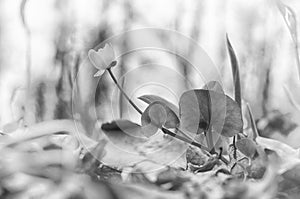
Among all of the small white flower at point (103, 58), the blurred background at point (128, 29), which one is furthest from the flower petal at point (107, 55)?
the blurred background at point (128, 29)

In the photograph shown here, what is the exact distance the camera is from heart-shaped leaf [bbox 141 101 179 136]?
22cm

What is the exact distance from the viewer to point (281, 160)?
18cm

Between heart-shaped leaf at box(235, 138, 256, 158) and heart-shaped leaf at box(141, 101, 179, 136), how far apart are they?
0.12 feet

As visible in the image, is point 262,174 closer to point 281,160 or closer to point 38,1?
point 281,160

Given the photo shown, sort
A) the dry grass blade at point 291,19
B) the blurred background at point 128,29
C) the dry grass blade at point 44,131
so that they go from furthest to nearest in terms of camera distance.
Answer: the blurred background at point 128,29, the dry grass blade at point 291,19, the dry grass blade at point 44,131

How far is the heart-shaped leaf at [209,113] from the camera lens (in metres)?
0.21

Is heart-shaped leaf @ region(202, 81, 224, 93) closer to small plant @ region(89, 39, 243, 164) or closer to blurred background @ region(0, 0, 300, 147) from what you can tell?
small plant @ region(89, 39, 243, 164)

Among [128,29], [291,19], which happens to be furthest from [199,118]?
[128,29]

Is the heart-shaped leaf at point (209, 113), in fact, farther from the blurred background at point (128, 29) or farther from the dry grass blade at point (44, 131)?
the blurred background at point (128, 29)

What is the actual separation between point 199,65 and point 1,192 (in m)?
0.16

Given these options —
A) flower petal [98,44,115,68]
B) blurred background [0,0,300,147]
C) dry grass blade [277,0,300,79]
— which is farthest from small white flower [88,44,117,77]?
blurred background [0,0,300,147]

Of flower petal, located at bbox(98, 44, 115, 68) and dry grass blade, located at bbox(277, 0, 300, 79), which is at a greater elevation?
dry grass blade, located at bbox(277, 0, 300, 79)

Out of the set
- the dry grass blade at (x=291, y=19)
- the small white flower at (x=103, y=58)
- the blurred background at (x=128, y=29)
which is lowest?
the blurred background at (x=128, y=29)

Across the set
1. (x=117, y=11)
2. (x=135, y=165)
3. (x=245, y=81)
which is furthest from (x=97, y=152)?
(x=117, y=11)
